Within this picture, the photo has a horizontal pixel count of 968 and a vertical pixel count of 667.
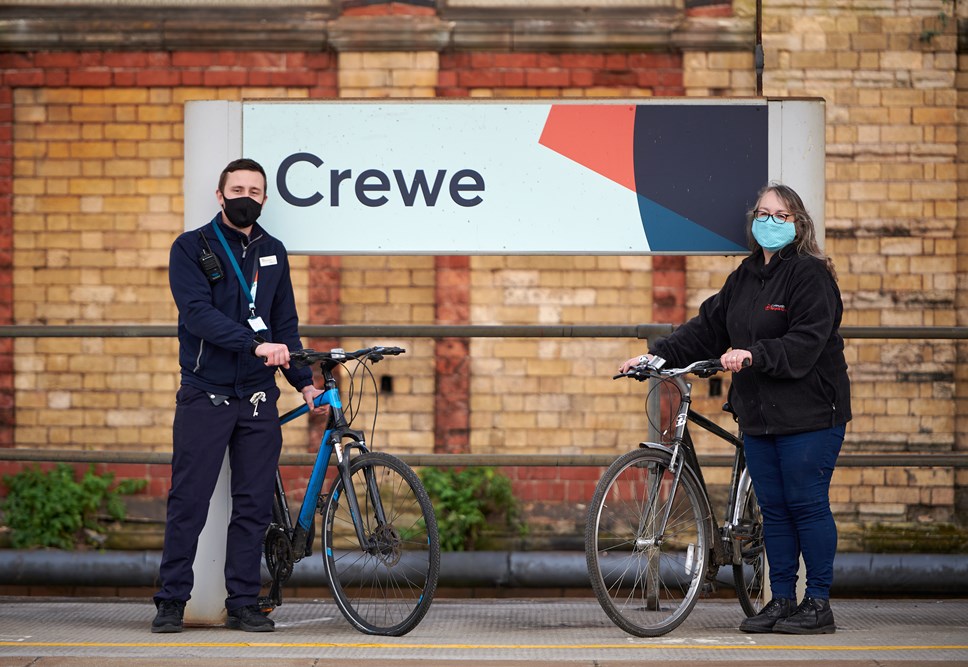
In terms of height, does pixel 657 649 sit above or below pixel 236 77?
below

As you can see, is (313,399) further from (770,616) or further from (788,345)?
(770,616)

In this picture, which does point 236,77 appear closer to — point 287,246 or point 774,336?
point 287,246

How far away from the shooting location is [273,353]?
4.66 metres

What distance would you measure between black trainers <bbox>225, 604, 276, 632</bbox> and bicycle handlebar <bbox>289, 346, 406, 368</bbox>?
931mm

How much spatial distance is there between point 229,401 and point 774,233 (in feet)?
6.82

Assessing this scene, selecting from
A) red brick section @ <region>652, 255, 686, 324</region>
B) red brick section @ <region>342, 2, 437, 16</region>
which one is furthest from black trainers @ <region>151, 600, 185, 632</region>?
red brick section @ <region>342, 2, 437, 16</region>

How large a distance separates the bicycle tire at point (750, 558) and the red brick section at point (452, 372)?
4.60 meters

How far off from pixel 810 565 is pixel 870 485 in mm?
5244

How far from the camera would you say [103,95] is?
10.0 metres

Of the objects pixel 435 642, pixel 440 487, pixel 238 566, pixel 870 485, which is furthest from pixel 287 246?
pixel 870 485

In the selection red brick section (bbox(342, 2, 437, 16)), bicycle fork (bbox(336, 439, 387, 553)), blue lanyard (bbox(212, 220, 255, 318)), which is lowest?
bicycle fork (bbox(336, 439, 387, 553))

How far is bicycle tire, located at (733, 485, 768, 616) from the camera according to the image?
5.14 meters

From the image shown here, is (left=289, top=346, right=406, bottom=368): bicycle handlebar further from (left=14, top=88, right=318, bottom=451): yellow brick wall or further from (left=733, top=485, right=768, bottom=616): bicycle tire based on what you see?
(left=14, top=88, right=318, bottom=451): yellow brick wall

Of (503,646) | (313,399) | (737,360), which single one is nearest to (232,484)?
(313,399)
